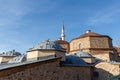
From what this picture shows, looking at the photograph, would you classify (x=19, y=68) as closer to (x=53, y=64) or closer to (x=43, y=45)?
(x=53, y=64)

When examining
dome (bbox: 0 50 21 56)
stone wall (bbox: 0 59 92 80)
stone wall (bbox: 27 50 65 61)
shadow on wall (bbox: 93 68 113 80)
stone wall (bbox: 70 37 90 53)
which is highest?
stone wall (bbox: 70 37 90 53)

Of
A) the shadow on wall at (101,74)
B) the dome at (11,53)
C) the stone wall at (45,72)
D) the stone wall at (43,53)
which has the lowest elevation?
the shadow on wall at (101,74)

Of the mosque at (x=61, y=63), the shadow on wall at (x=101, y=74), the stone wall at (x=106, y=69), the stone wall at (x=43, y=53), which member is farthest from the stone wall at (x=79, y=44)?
the stone wall at (x=43, y=53)

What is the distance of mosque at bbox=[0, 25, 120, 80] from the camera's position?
12.2m

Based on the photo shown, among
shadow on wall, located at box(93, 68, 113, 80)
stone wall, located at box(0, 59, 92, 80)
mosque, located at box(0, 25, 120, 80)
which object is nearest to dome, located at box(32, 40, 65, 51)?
mosque, located at box(0, 25, 120, 80)

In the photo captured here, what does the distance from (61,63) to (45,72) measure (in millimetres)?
3641

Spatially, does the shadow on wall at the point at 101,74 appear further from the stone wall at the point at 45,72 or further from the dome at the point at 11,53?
the dome at the point at 11,53

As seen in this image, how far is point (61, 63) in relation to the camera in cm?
1722

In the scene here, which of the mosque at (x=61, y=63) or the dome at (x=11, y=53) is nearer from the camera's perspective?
the mosque at (x=61, y=63)

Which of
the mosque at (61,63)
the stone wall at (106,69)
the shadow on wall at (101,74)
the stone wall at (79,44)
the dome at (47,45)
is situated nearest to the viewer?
the mosque at (61,63)

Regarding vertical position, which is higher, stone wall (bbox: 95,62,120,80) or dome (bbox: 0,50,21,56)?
dome (bbox: 0,50,21,56)

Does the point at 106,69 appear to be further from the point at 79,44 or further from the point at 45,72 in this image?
the point at 45,72

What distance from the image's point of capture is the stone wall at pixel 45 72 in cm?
1114

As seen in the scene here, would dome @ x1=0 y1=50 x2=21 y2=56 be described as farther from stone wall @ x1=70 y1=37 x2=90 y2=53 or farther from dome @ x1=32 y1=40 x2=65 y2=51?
dome @ x1=32 y1=40 x2=65 y2=51
